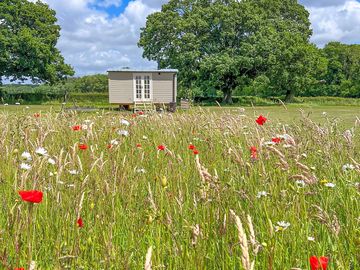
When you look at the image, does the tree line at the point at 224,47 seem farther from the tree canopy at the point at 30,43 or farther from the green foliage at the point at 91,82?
the green foliage at the point at 91,82

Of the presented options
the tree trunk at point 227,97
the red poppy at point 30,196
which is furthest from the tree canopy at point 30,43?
the red poppy at point 30,196

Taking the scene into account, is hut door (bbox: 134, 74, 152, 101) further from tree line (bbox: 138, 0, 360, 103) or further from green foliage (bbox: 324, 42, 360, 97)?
green foliage (bbox: 324, 42, 360, 97)

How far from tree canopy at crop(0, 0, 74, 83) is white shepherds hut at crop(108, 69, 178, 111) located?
40.1 feet

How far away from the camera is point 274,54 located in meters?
38.3

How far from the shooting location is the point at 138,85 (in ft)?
99.9

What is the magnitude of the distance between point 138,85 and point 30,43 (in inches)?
550

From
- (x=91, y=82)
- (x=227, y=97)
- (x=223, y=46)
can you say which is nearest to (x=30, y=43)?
(x=223, y=46)

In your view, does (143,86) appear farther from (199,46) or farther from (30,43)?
(30,43)

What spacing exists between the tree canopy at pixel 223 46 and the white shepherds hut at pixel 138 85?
22.0ft

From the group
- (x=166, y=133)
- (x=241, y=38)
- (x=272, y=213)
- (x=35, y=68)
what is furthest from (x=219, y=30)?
(x=272, y=213)

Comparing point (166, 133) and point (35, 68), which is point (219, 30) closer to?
point (35, 68)

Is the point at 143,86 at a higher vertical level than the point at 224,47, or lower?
lower

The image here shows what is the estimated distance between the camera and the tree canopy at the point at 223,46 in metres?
36.9

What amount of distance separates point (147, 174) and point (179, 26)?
1397 inches
